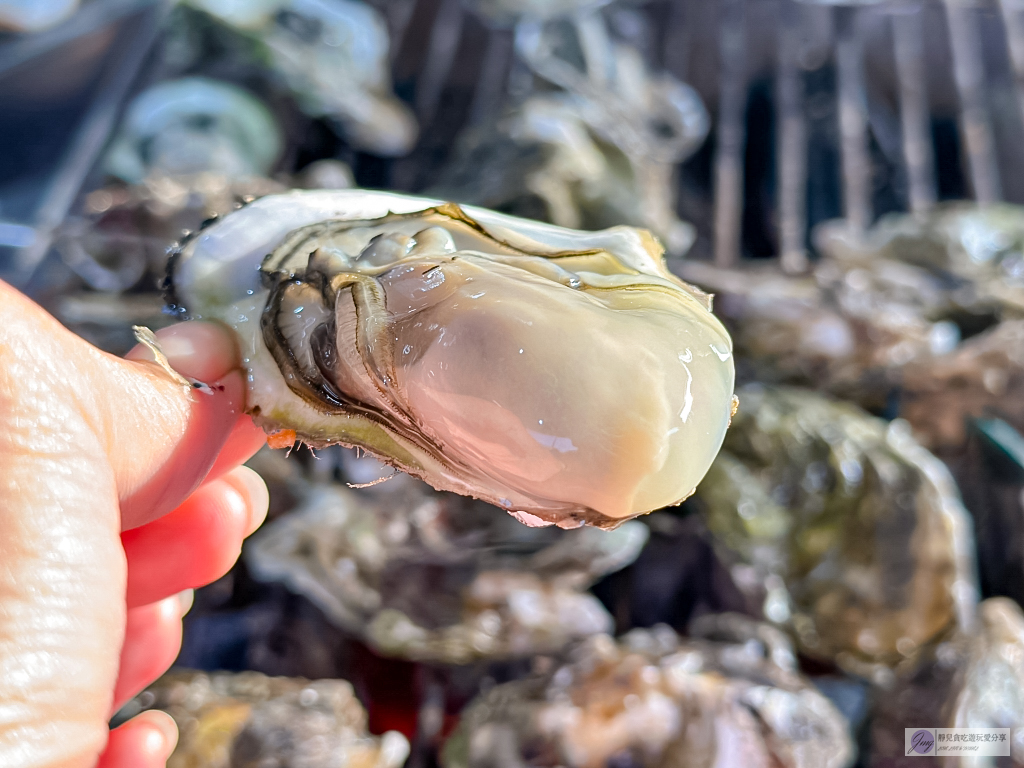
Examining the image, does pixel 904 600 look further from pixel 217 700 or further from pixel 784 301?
pixel 217 700

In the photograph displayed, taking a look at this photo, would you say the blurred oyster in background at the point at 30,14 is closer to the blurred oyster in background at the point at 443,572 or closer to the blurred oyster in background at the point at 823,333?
A: the blurred oyster in background at the point at 443,572

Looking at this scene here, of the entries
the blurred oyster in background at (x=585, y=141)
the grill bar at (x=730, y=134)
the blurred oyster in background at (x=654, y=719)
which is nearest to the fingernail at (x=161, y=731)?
the blurred oyster in background at (x=654, y=719)

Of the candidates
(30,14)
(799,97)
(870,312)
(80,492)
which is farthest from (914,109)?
(30,14)

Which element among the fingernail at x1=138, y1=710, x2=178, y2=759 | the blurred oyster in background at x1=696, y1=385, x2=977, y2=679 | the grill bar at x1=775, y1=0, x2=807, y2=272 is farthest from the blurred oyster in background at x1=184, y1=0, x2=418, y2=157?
the fingernail at x1=138, y1=710, x2=178, y2=759

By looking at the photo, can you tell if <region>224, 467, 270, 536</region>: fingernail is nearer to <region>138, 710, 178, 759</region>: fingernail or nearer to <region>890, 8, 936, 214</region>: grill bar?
<region>138, 710, 178, 759</region>: fingernail

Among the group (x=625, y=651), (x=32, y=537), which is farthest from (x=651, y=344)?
(x=625, y=651)

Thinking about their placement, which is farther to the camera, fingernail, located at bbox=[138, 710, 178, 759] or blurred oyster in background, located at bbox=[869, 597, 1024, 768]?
blurred oyster in background, located at bbox=[869, 597, 1024, 768]
